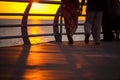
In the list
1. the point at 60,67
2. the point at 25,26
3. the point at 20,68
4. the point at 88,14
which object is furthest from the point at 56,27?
the point at 20,68

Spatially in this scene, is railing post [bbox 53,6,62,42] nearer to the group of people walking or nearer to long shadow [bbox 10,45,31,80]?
the group of people walking

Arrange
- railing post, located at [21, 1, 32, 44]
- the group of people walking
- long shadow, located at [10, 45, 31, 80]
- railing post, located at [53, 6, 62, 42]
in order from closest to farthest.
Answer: long shadow, located at [10, 45, 31, 80], the group of people walking, railing post, located at [21, 1, 32, 44], railing post, located at [53, 6, 62, 42]

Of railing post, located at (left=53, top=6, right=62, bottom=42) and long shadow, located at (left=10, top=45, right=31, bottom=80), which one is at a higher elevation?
long shadow, located at (left=10, top=45, right=31, bottom=80)

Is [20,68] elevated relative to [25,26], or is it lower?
elevated

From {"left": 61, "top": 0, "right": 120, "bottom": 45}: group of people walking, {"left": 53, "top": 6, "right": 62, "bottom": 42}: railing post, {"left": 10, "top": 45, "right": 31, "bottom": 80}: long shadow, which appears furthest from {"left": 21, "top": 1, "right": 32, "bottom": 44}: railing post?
{"left": 10, "top": 45, "right": 31, "bottom": 80}: long shadow

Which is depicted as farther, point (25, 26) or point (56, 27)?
point (56, 27)

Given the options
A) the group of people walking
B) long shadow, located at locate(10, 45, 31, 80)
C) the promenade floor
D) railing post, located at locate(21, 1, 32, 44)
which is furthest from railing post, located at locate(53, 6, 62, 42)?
long shadow, located at locate(10, 45, 31, 80)

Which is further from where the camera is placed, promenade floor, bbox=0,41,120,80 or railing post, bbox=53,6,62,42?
railing post, bbox=53,6,62,42

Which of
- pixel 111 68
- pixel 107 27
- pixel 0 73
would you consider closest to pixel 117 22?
pixel 107 27

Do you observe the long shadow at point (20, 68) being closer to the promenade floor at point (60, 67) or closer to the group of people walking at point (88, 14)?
the promenade floor at point (60, 67)

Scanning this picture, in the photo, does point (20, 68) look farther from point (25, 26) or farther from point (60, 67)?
point (25, 26)

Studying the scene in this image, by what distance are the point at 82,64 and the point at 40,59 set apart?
3.65ft

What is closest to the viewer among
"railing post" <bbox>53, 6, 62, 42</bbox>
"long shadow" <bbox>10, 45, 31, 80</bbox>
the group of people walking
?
"long shadow" <bbox>10, 45, 31, 80</bbox>

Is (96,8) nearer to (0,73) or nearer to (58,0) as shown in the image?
(58,0)
